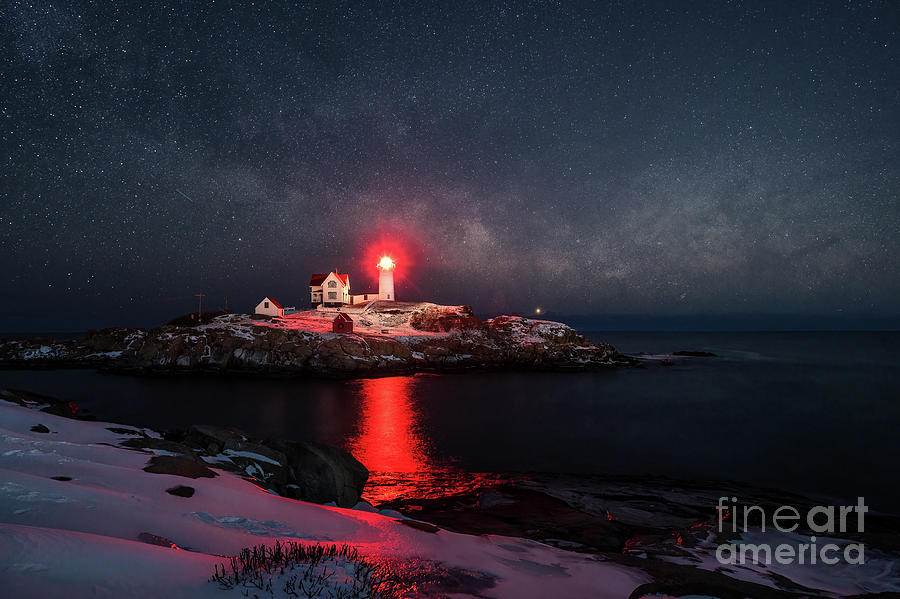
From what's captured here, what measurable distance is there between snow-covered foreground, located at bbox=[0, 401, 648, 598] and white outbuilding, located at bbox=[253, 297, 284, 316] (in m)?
70.0

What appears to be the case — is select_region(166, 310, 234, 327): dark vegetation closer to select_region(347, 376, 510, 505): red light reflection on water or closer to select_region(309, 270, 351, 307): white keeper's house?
select_region(309, 270, 351, 307): white keeper's house

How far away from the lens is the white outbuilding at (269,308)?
253 feet

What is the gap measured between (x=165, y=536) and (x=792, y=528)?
1744cm

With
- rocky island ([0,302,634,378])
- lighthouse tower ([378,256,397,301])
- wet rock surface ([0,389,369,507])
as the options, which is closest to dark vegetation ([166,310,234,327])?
rocky island ([0,302,634,378])

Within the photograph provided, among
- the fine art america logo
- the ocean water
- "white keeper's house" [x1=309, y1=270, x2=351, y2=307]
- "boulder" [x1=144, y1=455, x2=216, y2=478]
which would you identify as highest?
"white keeper's house" [x1=309, y1=270, x2=351, y2=307]

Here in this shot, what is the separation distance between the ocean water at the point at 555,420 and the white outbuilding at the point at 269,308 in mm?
26709

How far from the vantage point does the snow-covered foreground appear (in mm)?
4453

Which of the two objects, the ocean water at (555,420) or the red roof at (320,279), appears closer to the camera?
the ocean water at (555,420)

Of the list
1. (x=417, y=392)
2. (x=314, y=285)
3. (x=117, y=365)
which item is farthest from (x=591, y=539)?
(x=314, y=285)

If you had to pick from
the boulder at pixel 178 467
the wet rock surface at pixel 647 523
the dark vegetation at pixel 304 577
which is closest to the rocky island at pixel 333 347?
the wet rock surface at pixel 647 523

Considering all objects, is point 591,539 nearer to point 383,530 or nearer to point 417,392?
point 383,530

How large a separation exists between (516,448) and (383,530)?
1729cm

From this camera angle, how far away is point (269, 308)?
77125mm

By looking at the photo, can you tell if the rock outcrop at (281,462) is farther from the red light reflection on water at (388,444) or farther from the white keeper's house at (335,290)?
the white keeper's house at (335,290)
